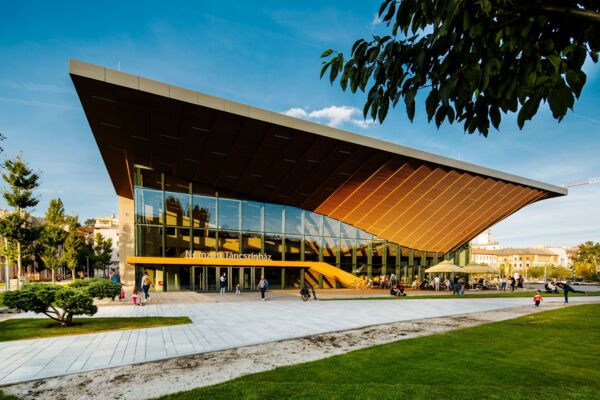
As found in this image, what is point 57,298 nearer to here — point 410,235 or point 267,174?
point 267,174

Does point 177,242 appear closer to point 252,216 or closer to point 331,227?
point 252,216

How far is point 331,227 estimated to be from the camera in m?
34.0

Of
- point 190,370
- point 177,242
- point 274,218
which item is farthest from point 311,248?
point 190,370

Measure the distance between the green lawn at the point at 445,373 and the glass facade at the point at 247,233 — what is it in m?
20.2

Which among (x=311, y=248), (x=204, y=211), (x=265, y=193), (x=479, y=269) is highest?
A: (x=265, y=193)

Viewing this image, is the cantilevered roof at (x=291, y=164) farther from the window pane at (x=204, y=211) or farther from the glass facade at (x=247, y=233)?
the glass facade at (x=247, y=233)

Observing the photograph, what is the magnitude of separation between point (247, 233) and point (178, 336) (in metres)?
19.2

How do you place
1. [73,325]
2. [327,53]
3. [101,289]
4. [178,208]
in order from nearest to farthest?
1. [327,53]
2. [73,325]
3. [101,289]
4. [178,208]

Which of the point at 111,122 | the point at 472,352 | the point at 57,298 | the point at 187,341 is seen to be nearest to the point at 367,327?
the point at 472,352

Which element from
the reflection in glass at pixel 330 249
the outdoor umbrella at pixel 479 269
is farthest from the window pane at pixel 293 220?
the outdoor umbrella at pixel 479 269

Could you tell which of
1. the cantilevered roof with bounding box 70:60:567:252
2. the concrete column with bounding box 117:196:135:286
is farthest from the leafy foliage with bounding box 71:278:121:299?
the concrete column with bounding box 117:196:135:286

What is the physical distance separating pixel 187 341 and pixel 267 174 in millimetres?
17322

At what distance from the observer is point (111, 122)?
19.3m

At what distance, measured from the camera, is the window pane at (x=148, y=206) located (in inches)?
1024
